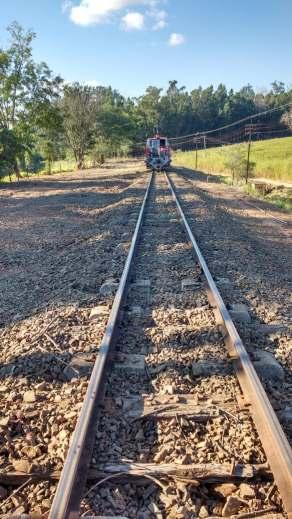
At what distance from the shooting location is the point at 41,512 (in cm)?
257

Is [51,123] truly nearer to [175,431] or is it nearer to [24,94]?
[24,94]

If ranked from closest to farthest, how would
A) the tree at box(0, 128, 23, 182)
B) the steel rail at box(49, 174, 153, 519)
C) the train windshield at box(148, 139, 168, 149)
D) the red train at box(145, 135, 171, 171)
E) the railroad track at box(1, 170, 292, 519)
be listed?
the steel rail at box(49, 174, 153, 519)
the railroad track at box(1, 170, 292, 519)
the tree at box(0, 128, 23, 182)
the train windshield at box(148, 139, 168, 149)
the red train at box(145, 135, 171, 171)

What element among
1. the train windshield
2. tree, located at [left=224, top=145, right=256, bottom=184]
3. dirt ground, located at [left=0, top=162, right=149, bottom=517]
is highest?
the train windshield

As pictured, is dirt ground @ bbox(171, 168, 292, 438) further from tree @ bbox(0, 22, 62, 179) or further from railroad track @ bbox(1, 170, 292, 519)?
tree @ bbox(0, 22, 62, 179)

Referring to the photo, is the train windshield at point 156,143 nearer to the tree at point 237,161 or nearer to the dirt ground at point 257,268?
the tree at point 237,161

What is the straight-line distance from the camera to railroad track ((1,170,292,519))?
8.77ft

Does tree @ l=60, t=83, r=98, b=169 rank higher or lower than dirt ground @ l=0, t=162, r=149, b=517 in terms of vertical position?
higher

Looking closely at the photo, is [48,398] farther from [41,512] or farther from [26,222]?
[26,222]

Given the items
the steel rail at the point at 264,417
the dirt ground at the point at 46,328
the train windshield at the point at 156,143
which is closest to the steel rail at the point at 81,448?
the dirt ground at the point at 46,328

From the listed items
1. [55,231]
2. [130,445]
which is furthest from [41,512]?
[55,231]

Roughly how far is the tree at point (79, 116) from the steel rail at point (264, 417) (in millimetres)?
47110

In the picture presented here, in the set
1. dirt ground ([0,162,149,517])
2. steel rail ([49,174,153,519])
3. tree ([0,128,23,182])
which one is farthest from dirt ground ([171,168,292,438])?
tree ([0,128,23,182])

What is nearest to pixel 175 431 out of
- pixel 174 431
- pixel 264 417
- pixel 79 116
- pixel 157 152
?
pixel 174 431

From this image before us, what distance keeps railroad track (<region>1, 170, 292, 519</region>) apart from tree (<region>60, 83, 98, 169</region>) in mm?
46724
